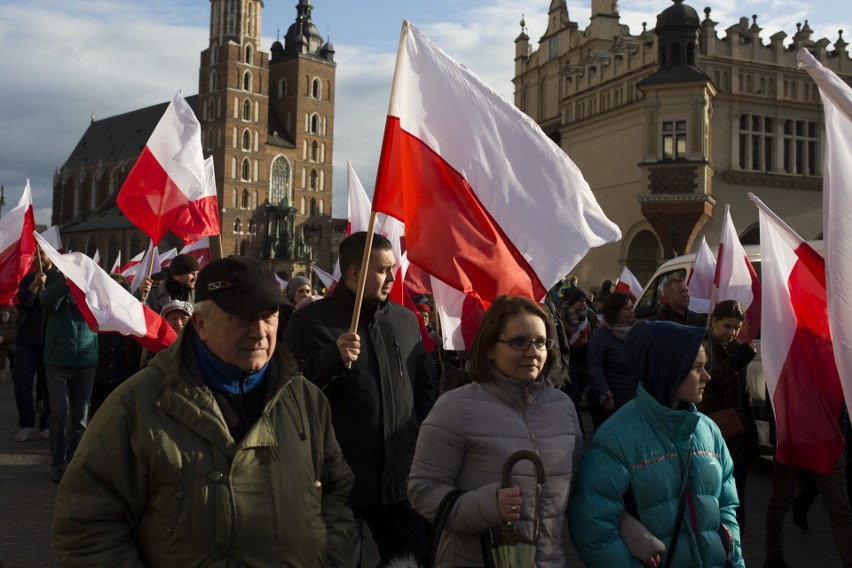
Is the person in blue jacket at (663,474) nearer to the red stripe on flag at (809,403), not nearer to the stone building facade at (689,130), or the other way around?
the red stripe on flag at (809,403)

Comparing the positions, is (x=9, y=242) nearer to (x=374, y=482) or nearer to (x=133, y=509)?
(x=374, y=482)

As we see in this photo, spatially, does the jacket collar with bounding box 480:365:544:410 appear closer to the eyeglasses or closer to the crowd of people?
the crowd of people

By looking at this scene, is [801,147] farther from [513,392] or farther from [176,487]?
[176,487]

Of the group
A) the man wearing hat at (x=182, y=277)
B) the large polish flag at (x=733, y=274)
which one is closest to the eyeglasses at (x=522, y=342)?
the man wearing hat at (x=182, y=277)

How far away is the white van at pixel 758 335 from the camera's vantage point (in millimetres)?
9211

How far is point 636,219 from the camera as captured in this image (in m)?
31.8

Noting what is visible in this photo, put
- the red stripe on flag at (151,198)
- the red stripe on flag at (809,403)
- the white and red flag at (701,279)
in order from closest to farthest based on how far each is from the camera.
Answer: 1. the red stripe on flag at (809,403)
2. the red stripe on flag at (151,198)
3. the white and red flag at (701,279)

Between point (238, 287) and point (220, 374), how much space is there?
26 centimetres

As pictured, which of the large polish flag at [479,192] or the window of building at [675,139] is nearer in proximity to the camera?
the large polish flag at [479,192]

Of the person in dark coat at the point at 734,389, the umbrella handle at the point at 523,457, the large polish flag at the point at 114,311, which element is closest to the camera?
the umbrella handle at the point at 523,457

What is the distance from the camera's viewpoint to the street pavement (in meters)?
6.19

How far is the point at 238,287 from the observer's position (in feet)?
9.02

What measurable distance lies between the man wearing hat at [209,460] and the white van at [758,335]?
18.9 ft

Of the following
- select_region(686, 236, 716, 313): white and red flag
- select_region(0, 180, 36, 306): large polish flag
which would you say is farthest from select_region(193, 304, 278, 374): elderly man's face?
select_region(686, 236, 716, 313): white and red flag
